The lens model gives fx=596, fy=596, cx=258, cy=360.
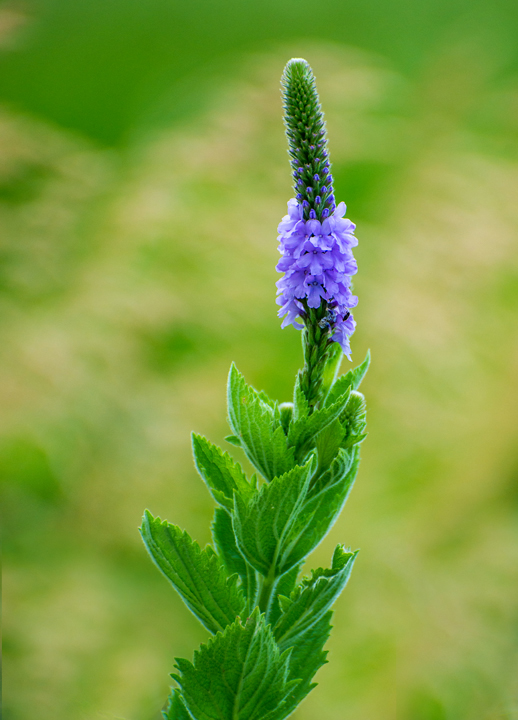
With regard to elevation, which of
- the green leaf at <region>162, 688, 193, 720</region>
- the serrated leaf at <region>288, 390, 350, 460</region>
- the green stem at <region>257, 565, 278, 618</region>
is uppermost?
the serrated leaf at <region>288, 390, 350, 460</region>

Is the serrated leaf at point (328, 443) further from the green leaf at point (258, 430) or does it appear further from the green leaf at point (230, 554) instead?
the green leaf at point (230, 554)

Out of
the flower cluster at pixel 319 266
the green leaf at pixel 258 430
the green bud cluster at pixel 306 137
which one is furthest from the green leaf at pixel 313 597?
the green bud cluster at pixel 306 137

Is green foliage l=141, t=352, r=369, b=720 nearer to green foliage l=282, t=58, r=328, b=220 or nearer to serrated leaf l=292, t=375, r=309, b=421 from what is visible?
serrated leaf l=292, t=375, r=309, b=421

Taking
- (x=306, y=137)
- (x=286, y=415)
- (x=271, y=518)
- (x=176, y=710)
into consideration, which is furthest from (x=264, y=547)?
(x=306, y=137)

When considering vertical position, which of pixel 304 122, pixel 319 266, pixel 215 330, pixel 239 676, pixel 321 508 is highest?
pixel 215 330

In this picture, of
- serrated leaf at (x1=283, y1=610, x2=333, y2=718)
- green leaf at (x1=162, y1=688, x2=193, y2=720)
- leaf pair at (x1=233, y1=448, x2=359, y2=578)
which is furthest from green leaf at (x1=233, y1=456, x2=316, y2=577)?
green leaf at (x1=162, y1=688, x2=193, y2=720)

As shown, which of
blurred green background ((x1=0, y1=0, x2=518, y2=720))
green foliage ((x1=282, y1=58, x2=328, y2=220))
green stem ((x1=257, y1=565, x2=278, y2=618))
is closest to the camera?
green foliage ((x1=282, y1=58, x2=328, y2=220))

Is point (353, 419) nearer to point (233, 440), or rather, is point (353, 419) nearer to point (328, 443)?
point (328, 443)

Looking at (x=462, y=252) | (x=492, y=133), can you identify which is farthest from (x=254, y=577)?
(x=492, y=133)
